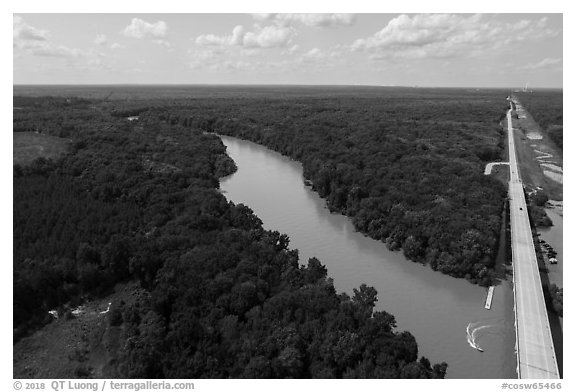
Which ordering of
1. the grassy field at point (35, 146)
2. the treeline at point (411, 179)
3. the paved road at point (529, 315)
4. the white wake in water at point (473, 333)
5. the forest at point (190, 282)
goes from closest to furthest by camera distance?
the forest at point (190, 282), the paved road at point (529, 315), the white wake in water at point (473, 333), the treeline at point (411, 179), the grassy field at point (35, 146)

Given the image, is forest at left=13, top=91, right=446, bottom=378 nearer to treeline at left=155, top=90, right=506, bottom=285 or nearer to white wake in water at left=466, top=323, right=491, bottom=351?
treeline at left=155, top=90, right=506, bottom=285

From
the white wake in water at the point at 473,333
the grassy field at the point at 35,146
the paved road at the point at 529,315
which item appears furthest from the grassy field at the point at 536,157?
the grassy field at the point at 35,146

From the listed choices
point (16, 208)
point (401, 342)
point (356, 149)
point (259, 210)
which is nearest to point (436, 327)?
point (401, 342)

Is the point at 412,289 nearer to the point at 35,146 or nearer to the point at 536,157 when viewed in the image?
the point at 536,157

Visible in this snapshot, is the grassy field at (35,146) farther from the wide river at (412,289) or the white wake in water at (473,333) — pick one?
the white wake in water at (473,333)

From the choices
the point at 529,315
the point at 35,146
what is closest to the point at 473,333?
the point at 529,315

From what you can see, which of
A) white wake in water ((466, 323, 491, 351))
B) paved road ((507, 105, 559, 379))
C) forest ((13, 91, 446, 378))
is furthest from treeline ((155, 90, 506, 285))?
white wake in water ((466, 323, 491, 351))
